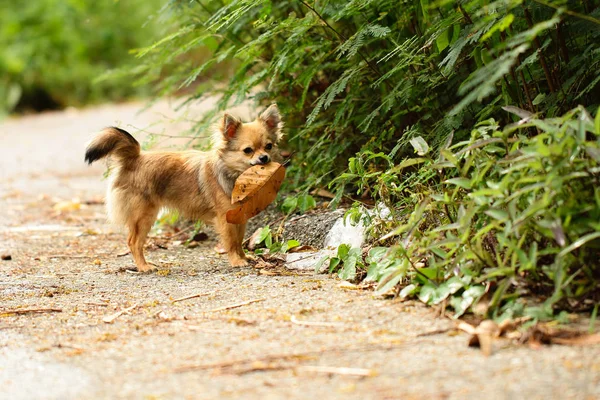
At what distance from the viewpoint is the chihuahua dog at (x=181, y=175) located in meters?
5.52

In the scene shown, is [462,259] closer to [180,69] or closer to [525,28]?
[525,28]

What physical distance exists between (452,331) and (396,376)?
0.55 metres

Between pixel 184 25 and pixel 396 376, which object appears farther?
pixel 184 25

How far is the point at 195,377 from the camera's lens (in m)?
2.90

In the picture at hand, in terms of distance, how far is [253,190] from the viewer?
17.2ft

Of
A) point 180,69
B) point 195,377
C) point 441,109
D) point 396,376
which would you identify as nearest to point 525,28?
point 441,109

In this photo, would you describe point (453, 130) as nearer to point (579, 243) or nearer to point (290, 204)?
point (579, 243)

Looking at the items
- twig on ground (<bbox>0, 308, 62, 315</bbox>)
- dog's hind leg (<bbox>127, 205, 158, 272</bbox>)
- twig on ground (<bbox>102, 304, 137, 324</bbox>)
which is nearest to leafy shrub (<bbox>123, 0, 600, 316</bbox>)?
dog's hind leg (<bbox>127, 205, 158, 272</bbox>)

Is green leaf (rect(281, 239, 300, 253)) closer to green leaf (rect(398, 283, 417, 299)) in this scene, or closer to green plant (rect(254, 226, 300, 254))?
green plant (rect(254, 226, 300, 254))

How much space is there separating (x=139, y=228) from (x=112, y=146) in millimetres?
580

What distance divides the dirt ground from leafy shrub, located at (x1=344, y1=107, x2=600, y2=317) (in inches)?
9.1

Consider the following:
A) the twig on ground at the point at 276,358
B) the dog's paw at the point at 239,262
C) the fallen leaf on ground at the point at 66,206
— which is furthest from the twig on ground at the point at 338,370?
the fallen leaf on ground at the point at 66,206

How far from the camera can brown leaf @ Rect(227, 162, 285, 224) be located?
5246 mm

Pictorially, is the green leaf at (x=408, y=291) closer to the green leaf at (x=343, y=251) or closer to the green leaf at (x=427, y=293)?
the green leaf at (x=427, y=293)
